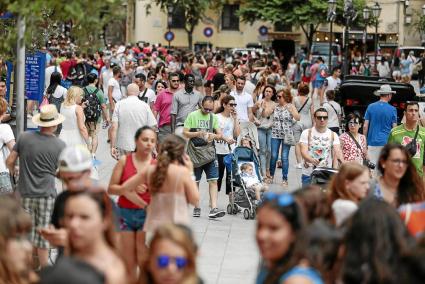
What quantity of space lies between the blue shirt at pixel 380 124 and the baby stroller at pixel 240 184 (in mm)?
2188

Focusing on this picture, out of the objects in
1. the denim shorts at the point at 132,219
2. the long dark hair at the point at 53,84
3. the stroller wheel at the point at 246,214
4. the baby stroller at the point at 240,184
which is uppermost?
the long dark hair at the point at 53,84

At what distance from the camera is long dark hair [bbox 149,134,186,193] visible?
32.5ft

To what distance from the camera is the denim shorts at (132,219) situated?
10516mm

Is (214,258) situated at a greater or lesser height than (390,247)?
lesser

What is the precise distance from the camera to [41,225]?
429 inches

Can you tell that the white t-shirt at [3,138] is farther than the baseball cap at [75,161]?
Yes

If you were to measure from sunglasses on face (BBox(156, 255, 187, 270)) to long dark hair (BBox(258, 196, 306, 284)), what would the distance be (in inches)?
17.1

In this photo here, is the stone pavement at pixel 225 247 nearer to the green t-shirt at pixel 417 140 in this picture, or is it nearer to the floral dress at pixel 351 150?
the floral dress at pixel 351 150

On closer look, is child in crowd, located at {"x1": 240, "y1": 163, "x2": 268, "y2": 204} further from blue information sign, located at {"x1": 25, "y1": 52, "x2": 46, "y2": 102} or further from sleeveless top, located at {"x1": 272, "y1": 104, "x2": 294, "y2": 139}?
blue information sign, located at {"x1": 25, "y1": 52, "x2": 46, "y2": 102}

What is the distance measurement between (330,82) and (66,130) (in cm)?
1911

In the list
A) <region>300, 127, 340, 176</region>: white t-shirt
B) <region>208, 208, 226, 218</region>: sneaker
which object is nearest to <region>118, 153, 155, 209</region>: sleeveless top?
<region>300, 127, 340, 176</region>: white t-shirt

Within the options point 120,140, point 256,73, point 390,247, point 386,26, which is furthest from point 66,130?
point 386,26

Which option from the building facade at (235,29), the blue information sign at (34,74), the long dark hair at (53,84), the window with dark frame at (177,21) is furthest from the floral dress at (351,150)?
the window with dark frame at (177,21)

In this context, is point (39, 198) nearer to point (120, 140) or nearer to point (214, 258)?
point (214, 258)
